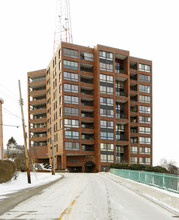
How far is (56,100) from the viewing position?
6869 centimetres

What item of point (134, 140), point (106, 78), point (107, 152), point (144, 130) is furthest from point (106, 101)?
point (144, 130)

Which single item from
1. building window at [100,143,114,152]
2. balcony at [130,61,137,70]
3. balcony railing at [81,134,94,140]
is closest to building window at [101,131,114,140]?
building window at [100,143,114,152]

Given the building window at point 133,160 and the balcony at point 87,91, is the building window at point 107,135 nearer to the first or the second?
the building window at point 133,160

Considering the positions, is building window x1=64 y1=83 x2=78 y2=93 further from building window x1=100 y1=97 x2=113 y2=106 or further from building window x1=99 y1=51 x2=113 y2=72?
building window x1=99 y1=51 x2=113 y2=72

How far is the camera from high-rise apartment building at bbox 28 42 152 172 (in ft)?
213

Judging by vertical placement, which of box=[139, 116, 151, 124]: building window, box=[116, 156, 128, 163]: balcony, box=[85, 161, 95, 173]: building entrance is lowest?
box=[85, 161, 95, 173]: building entrance

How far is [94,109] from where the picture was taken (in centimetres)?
6931

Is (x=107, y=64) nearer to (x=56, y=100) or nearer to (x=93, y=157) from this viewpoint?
(x=56, y=100)

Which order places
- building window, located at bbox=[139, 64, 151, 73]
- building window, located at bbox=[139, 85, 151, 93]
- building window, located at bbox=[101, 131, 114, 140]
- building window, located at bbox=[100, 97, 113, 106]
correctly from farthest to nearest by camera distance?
building window, located at bbox=[139, 64, 151, 73], building window, located at bbox=[139, 85, 151, 93], building window, located at bbox=[100, 97, 113, 106], building window, located at bbox=[101, 131, 114, 140]

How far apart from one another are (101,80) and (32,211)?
60.7 meters

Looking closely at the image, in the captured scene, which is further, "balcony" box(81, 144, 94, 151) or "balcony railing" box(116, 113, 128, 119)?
"balcony railing" box(116, 113, 128, 119)

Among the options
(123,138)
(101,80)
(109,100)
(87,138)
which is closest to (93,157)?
(87,138)

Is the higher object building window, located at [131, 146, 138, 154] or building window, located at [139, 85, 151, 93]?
building window, located at [139, 85, 151, 93]

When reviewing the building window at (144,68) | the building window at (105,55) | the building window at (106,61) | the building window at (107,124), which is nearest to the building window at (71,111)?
the building window at (107,124)
